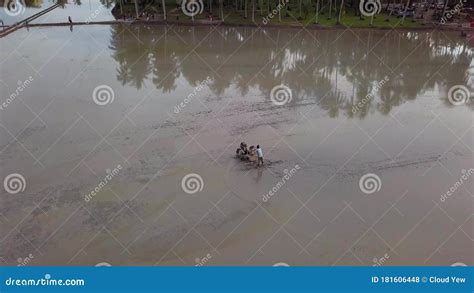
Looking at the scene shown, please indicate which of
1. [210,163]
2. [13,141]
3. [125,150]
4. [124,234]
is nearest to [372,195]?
[210,163]

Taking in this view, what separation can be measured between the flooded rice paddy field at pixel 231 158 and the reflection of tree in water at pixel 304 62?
0.52 ft

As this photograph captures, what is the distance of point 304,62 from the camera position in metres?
25.7

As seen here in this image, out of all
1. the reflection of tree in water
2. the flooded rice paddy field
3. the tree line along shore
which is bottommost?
the flooded rice paddy field

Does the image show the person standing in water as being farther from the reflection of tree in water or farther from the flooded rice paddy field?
the reflection of tree in water

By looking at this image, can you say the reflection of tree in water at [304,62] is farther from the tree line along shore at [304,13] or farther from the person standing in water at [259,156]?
the person standing in water at [259,156]

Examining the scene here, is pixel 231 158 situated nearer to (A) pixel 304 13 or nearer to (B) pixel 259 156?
(B) pixel 259 156

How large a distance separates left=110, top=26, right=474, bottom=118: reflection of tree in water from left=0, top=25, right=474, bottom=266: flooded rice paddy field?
0.52 feet

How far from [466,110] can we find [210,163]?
1217 centimetres

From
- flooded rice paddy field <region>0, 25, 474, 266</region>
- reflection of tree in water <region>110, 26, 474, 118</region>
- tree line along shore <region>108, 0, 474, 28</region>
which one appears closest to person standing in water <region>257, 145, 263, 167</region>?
flooded rice paddy field <region>0, 25, 474, 266</region>

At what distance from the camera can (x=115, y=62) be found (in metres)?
24.6

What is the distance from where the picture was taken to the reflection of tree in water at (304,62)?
21578 mm

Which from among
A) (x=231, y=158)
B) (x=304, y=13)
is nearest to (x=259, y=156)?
(x=231, y=158)

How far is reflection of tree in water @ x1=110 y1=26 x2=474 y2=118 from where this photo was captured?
21578 millimetres

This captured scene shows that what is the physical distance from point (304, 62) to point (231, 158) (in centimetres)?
1221
